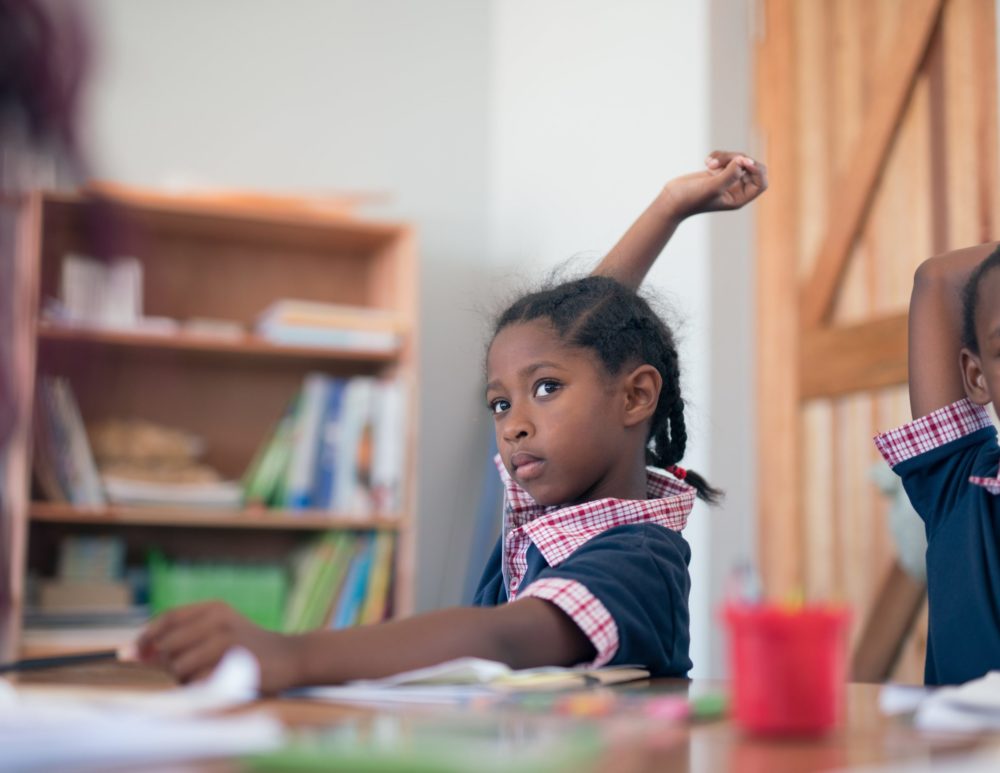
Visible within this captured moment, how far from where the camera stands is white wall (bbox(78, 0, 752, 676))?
3154mm

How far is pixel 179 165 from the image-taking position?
3.29 m

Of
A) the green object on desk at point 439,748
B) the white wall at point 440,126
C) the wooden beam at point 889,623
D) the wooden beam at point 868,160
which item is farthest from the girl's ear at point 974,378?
the white wall at point 440,126

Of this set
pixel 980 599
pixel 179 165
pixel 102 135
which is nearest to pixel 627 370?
pixel 980 599

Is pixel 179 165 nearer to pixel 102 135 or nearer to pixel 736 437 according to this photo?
pixel 736 437

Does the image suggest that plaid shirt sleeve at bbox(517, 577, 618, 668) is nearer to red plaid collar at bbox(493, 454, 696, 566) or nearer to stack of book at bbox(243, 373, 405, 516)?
red plaid collar at bbox(493, 454, 696, 566)

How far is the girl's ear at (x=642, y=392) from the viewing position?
1.29 meters

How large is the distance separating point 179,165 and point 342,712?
2839 mm

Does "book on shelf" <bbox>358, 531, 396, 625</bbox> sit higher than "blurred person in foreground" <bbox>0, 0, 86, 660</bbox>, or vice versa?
"blurred person in foreground" <bbox>0, 0, 86, 660</bbox>

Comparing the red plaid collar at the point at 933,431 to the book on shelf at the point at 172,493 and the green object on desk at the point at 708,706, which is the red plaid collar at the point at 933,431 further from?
the book on shelf at the point at 172,493

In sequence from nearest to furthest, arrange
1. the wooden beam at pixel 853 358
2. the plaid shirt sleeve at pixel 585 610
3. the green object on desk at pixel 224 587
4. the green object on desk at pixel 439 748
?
the green object on desk at pixel 439 748
the plaid shirt sleeve at pixel 585 610
the wooden beam at pixel 853 358
the green object on desk at pixel 224 587

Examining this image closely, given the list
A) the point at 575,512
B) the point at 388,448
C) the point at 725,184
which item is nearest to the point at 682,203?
the point at 725,184

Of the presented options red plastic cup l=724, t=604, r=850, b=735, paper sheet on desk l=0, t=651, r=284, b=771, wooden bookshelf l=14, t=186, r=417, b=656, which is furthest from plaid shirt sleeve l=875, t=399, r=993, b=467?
wooden bookshelf l=14, t=186, r=417, b=656

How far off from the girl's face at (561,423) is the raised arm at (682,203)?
20 cm

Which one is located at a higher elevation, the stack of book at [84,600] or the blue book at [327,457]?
the blue book at [327,457]
